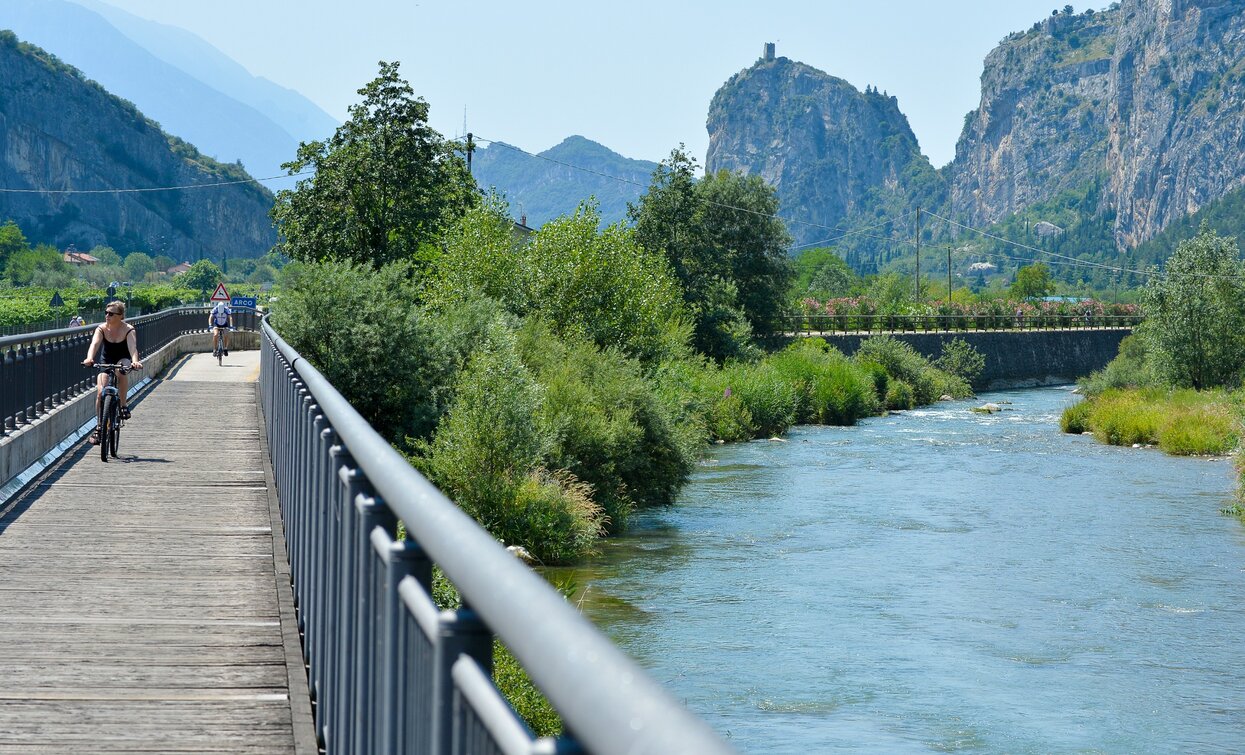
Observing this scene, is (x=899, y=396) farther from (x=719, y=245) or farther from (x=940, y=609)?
(x=940, y=609)

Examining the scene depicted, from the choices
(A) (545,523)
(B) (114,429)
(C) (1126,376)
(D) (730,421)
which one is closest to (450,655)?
(B) (114,429)

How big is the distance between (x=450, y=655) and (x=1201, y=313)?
5756 cm

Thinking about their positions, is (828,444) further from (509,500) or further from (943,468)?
(509,500)

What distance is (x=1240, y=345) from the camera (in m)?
55.3

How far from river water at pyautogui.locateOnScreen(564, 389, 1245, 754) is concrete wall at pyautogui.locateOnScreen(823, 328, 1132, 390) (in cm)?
4884

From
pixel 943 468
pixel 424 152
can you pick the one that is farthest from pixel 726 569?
pixel 424 152

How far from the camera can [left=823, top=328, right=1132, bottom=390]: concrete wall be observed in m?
85.9

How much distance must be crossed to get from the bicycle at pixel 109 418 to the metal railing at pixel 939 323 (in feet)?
183

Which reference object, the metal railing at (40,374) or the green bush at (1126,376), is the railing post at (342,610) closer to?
the metal railing at (40,374)

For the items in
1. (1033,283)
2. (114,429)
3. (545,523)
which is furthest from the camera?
(1033,283)

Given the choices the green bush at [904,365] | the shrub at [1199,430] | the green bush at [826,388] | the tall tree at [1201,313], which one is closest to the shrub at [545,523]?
the shrub at [1199,430]

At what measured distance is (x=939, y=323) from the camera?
3718 inches

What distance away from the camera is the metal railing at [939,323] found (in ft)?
277

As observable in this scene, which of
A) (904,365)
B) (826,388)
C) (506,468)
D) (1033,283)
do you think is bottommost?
(826,388)
